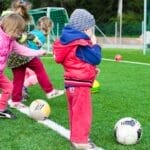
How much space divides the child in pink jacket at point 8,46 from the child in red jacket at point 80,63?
133 cm

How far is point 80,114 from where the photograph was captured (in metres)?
6.25

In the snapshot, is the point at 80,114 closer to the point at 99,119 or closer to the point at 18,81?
the point at 99,119

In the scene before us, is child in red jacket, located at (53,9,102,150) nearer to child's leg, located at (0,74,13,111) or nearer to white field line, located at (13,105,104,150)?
white field line, located at (13,105,104,150)

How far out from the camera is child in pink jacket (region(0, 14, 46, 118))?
7438 mm

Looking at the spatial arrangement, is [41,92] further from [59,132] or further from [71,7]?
[71,7]

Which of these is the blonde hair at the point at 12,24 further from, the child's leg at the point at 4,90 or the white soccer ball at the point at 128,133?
the white soccer ball at the point at 128,133

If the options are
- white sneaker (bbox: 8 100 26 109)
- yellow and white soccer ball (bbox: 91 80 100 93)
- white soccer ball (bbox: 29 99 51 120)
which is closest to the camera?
white soccer ball (bbox: 29 99 51 120)

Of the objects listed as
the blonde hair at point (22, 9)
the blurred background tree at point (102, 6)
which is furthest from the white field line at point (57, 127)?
the blurred background tree at point (102, 6)

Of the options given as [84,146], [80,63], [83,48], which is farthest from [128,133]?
[83,48]

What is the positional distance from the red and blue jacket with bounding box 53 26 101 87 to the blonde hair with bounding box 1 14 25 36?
4.21 ft

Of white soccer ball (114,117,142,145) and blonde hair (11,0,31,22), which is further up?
blonde hair (11,0,31,22)

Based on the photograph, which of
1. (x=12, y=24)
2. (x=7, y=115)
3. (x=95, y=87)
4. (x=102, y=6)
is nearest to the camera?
(x=12, y=24)

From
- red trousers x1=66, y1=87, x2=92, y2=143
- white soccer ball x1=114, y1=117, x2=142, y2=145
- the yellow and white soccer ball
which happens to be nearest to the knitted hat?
red trousers x1=66, y1=87, x2=92, y2=143

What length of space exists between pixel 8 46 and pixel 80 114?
190 centimetres
